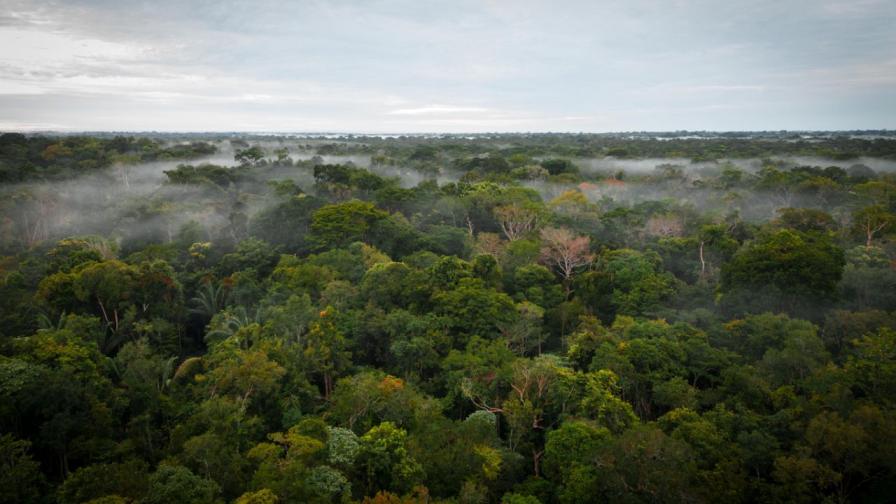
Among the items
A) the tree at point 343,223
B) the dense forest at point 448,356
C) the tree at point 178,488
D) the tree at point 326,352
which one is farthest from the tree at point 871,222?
the tree at point 178,488

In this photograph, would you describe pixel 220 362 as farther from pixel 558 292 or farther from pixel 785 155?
pixel 785 155

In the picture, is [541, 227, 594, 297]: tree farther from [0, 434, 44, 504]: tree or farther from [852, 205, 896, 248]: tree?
[0, 434, 44, 504]: tree

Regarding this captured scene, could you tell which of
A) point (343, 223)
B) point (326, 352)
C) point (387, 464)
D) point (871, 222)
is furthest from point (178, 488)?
point (871, 222)

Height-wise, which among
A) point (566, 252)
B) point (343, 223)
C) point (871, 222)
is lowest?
point (566, 252)

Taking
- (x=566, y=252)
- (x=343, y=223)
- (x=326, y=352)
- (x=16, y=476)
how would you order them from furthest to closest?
(x=343, y=223)
(x=566, y=252)
(x=326, y=352)
(x=16, y=476)

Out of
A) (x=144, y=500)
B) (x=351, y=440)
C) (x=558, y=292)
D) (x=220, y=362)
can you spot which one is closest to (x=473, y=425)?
(x=351, y=440)

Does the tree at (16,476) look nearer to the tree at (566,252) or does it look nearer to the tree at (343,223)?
the tree at (343,223)

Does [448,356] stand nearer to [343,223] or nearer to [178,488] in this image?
[178,488]
